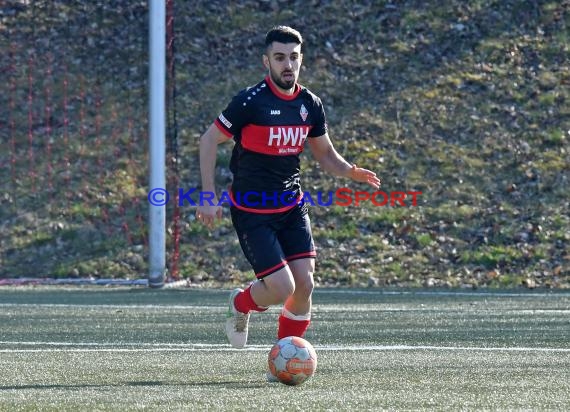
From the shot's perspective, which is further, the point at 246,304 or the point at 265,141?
the point at 246,304

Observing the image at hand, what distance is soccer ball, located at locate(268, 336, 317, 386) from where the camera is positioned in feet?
19.6

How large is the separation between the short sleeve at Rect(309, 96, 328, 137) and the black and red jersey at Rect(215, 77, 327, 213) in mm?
121

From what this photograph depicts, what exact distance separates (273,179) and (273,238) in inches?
12.5

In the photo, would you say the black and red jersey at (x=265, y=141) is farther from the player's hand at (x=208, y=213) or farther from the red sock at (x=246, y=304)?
the red sock at (x=246, y=304)

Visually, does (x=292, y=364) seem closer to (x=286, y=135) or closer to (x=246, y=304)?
(x=246, y=304)

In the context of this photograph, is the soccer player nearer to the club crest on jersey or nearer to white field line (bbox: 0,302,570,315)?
the club crest on jersey

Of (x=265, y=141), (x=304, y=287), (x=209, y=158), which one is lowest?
(x=304, y=287)

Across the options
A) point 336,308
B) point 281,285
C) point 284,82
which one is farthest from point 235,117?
point 336,308

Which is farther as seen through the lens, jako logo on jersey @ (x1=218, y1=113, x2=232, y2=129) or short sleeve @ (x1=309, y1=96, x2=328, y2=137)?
short sleeve @ (x1=309, y1=96, x2=328, y2=137)

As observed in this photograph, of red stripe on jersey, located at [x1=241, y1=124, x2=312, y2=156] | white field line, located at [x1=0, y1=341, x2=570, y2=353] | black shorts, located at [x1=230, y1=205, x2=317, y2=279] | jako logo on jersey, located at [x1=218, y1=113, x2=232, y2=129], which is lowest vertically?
white field line, located at [x1=0, y1=341, x2=570, y2=353]

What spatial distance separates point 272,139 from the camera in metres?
6.78

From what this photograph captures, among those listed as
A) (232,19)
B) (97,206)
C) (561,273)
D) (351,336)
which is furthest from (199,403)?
(232,19)

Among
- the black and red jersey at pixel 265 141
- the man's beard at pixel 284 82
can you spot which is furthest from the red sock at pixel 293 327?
the man's beard at pixel 284 82

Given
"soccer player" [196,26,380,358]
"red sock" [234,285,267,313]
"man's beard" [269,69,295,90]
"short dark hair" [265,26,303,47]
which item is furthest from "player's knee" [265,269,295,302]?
"short dark hair" [265,26,303,47]
